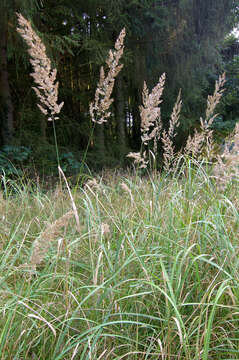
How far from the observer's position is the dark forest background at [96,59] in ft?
17.9

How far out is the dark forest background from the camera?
5465 millimetres

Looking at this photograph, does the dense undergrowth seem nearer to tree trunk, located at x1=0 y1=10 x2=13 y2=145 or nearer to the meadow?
the meadow

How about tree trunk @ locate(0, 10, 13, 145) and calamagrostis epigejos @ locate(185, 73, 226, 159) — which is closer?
calamagrostis epigejos @ locate(185, 73, 226, 159)

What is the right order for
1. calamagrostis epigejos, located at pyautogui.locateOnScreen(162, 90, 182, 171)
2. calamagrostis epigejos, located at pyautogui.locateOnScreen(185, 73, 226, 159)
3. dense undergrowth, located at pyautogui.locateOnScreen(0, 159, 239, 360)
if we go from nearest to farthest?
1. dense undergrowth, located at pyautogui.locateOnScreen(0, 159, 239, 360)
2. calamagrostis epigejos, located at pyautogui.locateOnScreen(185, 73, 226, 159)
3. calamagrostis epigejos, located at pyautogui.locateOnScreen(162, 90, 182, 171)

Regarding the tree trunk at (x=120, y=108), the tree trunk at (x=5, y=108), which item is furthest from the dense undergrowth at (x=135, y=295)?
the tree trunk at (x=120, y=108)

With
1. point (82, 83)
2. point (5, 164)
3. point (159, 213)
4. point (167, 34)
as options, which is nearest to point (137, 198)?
point (159, 213)

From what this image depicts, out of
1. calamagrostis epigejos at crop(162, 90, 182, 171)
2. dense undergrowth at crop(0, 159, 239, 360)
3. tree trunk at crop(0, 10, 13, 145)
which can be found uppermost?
tree trunk at crop(0, 10, 13, 145)

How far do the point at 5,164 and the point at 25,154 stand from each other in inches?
17.0

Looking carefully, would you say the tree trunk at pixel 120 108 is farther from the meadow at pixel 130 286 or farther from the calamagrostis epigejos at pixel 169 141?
the meadow at pixel 130 286

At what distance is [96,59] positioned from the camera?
5.74m

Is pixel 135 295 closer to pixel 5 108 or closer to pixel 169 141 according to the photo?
pixel 169 141

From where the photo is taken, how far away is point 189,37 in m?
6.61

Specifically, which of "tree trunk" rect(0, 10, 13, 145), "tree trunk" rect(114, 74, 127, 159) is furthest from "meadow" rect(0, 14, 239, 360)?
"tree trunk" rect(114, 74, 127, 159)

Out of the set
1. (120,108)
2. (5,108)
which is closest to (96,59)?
(5,108)
